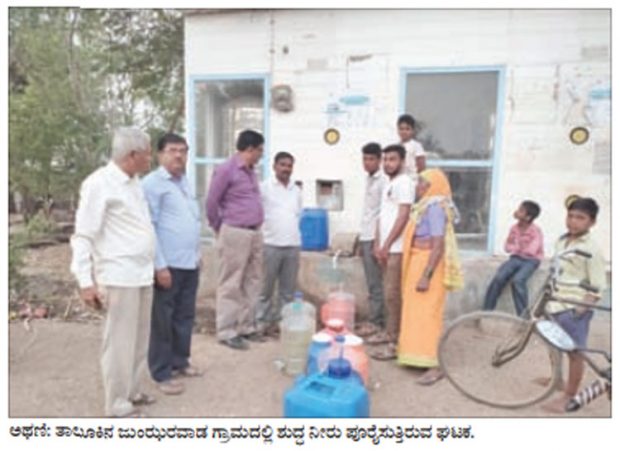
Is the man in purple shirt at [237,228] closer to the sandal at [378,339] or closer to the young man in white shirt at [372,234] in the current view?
the young man in white shirt at [372,234]

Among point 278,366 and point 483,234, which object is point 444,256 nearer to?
point 278,366

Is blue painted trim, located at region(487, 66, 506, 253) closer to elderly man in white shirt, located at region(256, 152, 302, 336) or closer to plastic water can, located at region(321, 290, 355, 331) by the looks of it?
plastic water can, located at region(321, 290, 355, 331)

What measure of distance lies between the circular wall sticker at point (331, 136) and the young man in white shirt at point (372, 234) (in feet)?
3.23

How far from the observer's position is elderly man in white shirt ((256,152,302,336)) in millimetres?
4188

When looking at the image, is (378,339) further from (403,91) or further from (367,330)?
(403,91)

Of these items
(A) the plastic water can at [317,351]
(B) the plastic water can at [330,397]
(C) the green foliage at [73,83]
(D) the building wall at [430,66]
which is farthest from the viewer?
(C) the green foliage at [73,83]

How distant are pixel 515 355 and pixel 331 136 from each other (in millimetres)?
2830

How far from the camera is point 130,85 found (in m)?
9.24

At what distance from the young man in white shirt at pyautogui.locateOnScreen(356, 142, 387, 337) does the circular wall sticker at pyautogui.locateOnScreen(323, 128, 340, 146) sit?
985mm

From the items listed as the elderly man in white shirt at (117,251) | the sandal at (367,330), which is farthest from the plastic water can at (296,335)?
the elderly man in white shirt at (117,251)

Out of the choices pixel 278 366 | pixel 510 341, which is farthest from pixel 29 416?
pixel 510 341

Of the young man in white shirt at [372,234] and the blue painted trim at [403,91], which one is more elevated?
the blue painted trim at [403,91]

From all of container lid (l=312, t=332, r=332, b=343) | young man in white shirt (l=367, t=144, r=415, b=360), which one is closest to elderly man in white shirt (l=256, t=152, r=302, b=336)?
young man in white shirt (l=367, t=144, r=415, b=360)

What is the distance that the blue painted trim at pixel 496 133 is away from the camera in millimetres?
4727
